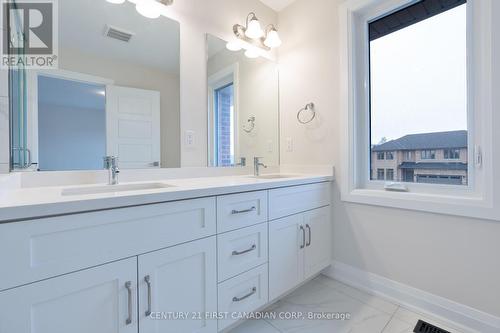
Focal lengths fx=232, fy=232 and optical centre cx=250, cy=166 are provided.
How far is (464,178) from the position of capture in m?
1.32

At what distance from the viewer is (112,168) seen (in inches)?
48.8

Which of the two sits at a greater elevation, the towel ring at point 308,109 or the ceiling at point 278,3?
the ceiling at point 278,3

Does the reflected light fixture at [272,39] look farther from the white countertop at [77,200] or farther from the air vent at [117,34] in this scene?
the white countertop at [77,200]

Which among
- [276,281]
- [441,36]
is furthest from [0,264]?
[441,36]

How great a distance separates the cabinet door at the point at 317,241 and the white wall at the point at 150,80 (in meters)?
1.03

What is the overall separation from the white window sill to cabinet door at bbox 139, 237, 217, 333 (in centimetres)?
115

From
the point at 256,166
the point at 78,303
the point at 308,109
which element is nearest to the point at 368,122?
the point at 308,109

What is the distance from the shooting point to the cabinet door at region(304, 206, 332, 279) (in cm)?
162

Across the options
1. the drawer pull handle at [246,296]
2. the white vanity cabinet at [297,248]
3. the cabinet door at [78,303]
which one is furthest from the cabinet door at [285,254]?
the cabinet door at [78,303]

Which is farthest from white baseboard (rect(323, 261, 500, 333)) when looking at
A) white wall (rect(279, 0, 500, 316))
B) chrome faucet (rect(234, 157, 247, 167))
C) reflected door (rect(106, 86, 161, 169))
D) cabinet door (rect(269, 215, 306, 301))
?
reflected door (rect(106, 86, 161, 169))

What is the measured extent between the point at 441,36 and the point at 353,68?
1.66 feet

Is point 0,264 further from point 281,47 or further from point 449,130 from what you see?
point 281,47

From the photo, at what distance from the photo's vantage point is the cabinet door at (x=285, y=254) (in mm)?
1357

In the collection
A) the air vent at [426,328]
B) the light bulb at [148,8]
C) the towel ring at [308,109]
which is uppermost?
the light bulb at [148,8]
